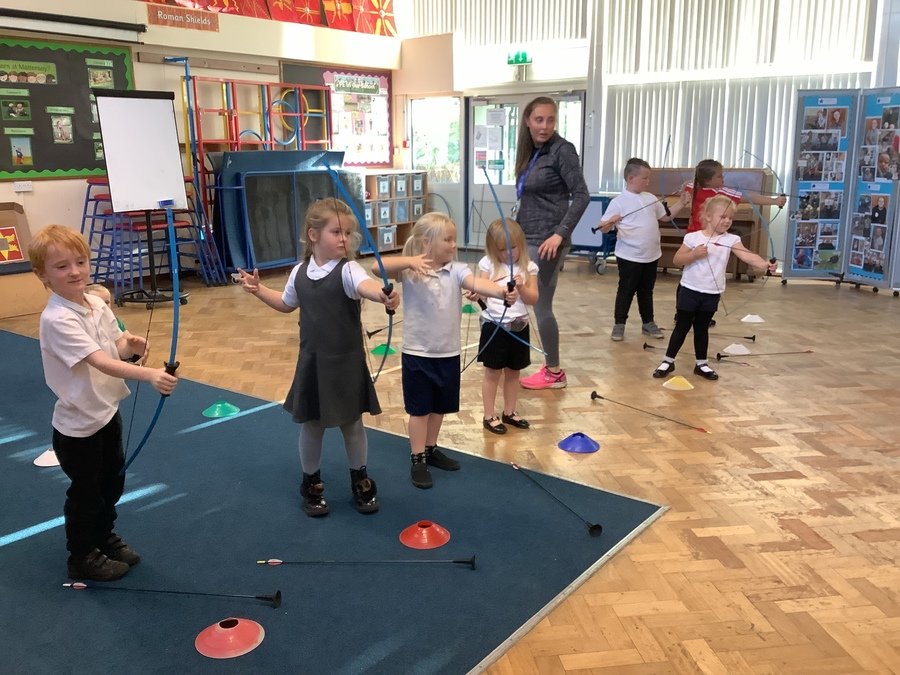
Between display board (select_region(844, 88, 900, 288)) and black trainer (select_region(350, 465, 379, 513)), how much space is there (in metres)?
5.90

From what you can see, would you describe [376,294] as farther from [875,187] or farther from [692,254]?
[875,187]

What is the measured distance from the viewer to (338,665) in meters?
1.90

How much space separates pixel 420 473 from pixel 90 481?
1.17 metres

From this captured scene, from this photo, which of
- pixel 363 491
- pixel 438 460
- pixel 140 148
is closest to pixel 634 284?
pixel 438 460

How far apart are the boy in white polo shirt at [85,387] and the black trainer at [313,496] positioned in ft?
1.86

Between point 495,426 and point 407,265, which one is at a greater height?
point 407,265

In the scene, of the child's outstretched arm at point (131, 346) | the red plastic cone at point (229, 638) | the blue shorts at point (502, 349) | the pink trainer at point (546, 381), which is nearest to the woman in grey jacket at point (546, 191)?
the pink trainer at point (546, 381)

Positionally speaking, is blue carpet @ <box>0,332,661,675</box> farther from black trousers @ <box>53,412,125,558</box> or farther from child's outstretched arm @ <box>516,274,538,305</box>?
child's outstretched arm @ <box>516,274,538,305</box>

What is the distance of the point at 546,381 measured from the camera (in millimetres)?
4215

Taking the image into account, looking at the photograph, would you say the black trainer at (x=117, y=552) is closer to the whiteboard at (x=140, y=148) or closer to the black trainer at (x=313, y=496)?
the black trainer at (x=313, y=496)

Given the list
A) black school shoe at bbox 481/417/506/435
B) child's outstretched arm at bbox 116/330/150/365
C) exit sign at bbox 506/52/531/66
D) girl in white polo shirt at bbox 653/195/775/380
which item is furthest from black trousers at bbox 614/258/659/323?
exit sign at bbox 506/52/531/66

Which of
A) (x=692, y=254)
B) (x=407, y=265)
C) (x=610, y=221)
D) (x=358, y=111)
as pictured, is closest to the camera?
(x=407, y=265)

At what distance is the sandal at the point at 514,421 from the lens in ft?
11.7

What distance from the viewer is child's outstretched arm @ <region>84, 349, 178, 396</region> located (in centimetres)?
189
